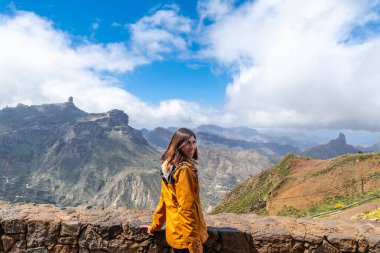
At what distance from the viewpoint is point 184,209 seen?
446 centimetres

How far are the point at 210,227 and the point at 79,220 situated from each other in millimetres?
2705

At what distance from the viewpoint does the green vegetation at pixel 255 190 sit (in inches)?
1826

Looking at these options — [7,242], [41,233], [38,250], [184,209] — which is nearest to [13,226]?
[7,242]

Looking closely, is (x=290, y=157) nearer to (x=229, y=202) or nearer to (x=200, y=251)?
(x=229, y=202)

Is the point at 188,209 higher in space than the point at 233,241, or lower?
higher

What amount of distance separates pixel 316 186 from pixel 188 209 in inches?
1518

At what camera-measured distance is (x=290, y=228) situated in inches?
251

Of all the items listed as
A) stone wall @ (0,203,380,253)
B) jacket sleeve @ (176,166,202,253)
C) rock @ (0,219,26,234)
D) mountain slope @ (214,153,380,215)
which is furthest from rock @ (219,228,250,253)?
mountain slope @ (214,153,380,215)

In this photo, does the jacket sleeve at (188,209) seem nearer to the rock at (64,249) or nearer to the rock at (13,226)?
the rock at (64,249)

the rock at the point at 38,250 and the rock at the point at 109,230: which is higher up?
the rock at the point at 109,230

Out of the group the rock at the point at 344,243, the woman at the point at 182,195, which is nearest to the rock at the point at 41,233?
the woman at the point at 182,195

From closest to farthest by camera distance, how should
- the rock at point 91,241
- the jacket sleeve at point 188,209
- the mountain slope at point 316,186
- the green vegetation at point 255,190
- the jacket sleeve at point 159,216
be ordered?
the jacket sleeve at point 188,209 → the jacket sleeve at point 159,216 → the rock at point 91,241 → the mountain slope at point 316,186 → the green vegetation at point 255,190

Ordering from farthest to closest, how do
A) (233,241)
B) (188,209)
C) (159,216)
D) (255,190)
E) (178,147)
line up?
(255,190) → (233,241) → (159,216) → (178,147) → (188,209)

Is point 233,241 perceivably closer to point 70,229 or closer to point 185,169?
point 185,169
